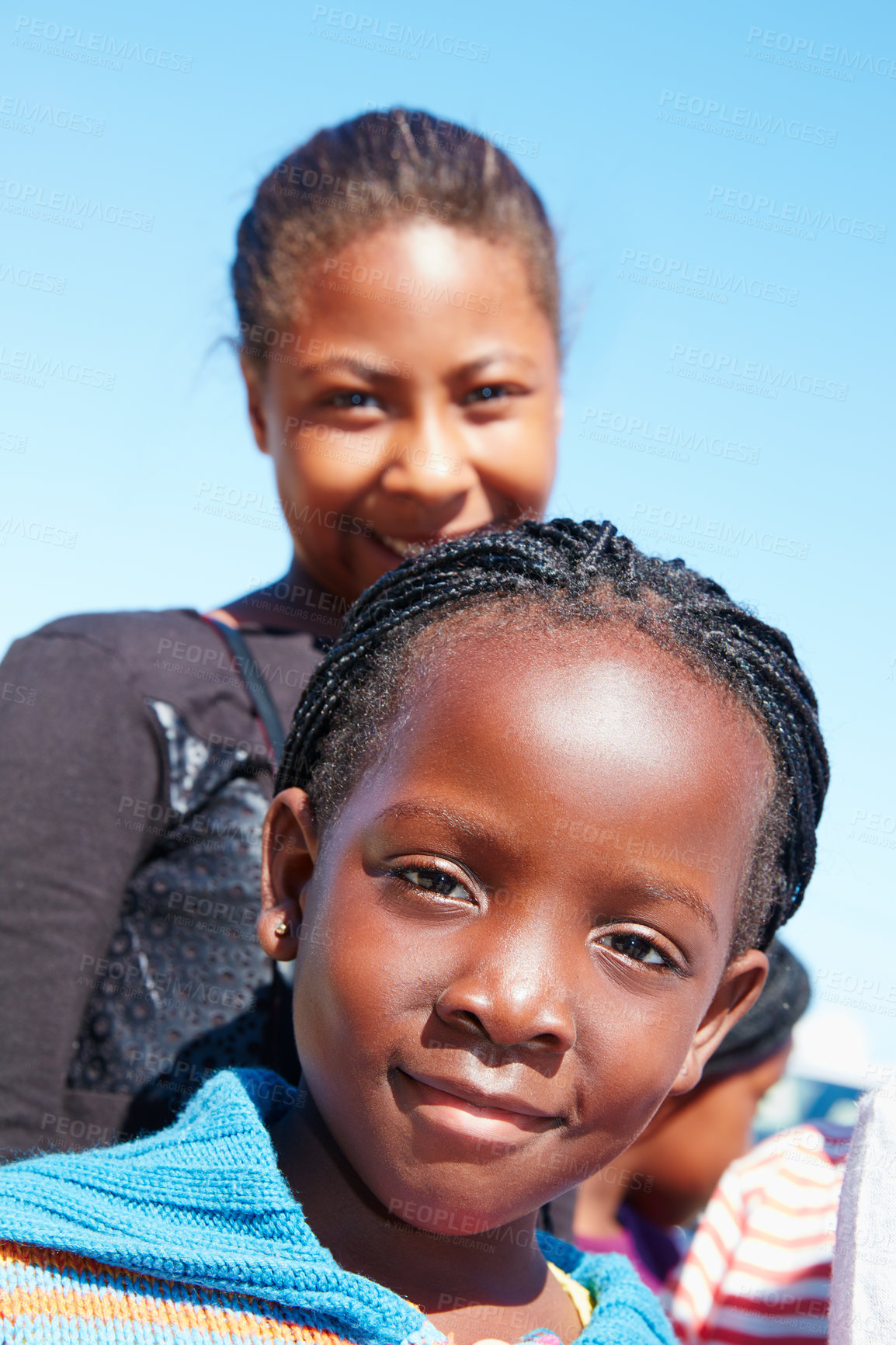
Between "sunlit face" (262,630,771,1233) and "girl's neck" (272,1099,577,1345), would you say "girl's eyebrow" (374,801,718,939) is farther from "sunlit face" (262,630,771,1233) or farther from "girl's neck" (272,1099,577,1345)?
"girl's neck" (272,1099,577,1345)

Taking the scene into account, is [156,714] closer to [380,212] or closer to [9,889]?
[9,889]

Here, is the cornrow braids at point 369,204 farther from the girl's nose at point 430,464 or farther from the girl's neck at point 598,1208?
the girl's neck at point 598,1208

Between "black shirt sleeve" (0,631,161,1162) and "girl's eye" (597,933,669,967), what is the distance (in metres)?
0.86

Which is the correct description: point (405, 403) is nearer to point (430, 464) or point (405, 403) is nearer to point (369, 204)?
point (430, 464)

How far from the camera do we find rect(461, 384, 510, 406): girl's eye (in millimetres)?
2414

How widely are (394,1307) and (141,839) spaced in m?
0.87

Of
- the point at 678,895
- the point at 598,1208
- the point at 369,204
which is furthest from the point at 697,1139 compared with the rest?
the point at 369,204

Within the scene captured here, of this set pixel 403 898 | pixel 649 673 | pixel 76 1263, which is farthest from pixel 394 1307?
pixel 649 673

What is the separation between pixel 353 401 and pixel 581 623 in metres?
0.90

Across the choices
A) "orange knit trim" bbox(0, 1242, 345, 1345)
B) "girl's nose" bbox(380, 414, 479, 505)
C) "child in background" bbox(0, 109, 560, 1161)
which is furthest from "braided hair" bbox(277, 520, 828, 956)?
"orange knit trim" bbox(0, 1242, 345, 1345)

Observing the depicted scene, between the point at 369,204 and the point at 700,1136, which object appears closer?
the point at 369,204

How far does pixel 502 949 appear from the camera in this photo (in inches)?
58.4

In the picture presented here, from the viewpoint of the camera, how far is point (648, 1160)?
3568mm

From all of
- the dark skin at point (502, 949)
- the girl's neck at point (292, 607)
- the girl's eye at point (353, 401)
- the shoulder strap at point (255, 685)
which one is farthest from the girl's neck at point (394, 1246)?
the girl's eye at point (353, 401)
